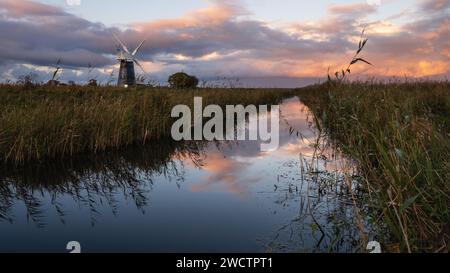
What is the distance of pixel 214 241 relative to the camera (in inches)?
191

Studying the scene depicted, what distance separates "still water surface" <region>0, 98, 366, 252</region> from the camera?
15.7 feet

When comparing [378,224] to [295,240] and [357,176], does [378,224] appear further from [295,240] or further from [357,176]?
[357,176]

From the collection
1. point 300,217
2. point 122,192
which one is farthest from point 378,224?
point 122,192

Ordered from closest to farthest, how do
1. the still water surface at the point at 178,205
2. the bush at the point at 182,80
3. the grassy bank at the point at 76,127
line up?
1. the still water surface at the point at 178,205
2. the grassy bank at the point at 76,127
3. the bush at the point at 182,80

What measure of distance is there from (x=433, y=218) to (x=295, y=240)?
1449 millimetres

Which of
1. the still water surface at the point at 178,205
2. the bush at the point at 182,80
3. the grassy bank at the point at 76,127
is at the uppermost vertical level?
the bush at the point at 182,80

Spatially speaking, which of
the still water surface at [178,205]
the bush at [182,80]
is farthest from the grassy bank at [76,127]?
the bush at [182,80]

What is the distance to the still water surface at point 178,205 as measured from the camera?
4.79 metres

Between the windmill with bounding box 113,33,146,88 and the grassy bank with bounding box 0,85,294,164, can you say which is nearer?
the grassy bank with bounding box 0,85,294,164

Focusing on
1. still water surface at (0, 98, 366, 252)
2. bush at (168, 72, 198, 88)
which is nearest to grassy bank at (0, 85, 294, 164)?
still water surface at (0, 98, 366, 252)

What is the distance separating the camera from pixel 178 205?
6363 millimetres

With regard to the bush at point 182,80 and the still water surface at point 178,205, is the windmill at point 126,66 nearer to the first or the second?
the bush at point 182,80

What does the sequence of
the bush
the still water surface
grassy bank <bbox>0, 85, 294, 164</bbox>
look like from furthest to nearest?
the bush → grassy bank <bbox>0, 85, 294, 164</bbox> → the still water surface

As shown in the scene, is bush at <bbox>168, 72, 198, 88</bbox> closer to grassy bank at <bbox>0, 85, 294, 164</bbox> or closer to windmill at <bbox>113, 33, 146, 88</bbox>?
windmill at <bbox>113, 33, 146, 88</bbox>
